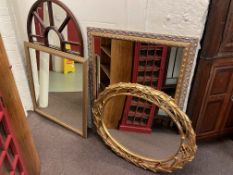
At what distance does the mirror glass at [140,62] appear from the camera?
1.26 m

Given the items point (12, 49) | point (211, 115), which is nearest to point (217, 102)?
point (211, 115)

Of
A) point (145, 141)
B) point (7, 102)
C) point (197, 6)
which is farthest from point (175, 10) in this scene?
point (7, 102)

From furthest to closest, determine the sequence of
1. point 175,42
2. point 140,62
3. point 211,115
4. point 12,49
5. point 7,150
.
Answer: point 12,49
point 211,115
point 140,62
point 175,42
point 7,150

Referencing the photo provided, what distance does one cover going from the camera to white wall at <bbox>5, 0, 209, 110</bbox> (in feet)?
3.67

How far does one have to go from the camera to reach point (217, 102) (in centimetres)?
139

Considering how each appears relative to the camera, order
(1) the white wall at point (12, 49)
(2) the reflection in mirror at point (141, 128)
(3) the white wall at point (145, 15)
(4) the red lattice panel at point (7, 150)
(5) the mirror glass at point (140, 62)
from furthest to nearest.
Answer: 1. (1) the white wall at point (12, 49)
2. (2) the reflection in mirror at point (141, 128)
3. (5) the mirror glass at point (140, 62)
4. (3) the white wall at point (145, 15)
5. (4) the red lattice panel at point (7, 150)

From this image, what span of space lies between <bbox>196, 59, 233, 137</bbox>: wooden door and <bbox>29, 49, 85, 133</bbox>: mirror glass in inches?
32.7

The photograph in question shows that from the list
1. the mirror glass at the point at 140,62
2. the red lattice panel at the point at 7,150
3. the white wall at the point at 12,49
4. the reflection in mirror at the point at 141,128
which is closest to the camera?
the red lattice panel at the point at 7,150

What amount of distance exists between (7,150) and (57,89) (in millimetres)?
828

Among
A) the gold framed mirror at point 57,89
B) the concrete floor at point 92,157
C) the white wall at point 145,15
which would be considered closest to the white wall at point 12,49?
the gold framed mirror at point 57,89

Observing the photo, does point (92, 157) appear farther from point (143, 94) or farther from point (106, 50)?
point (106, 50)

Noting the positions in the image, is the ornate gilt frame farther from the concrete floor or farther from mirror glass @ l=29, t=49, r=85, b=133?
the concrete floor

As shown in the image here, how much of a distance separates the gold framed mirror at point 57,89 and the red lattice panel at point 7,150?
55 cm

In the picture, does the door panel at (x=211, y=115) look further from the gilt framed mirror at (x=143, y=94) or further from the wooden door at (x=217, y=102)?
the gilt framed mirror at (x=143, y=94)
